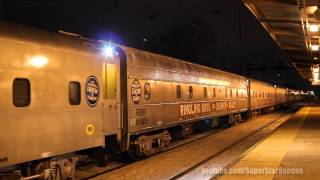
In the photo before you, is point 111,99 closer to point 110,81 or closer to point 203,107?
point 110,81

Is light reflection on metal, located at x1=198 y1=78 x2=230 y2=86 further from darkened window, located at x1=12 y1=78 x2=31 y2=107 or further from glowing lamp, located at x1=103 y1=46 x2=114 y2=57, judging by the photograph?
darkened window, located at x1=12 y1=78 x2=31 y2=107

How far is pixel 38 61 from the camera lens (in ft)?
32.0

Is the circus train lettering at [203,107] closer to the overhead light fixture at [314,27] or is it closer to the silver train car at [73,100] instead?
the silver train car at [73,100]

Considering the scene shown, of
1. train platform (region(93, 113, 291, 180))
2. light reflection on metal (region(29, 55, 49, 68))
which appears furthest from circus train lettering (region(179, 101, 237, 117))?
light reflection on metal (region(29, 55, 49, 68))

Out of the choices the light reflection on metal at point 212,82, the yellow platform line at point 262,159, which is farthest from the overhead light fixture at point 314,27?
the light reflection on metal at point 212,82

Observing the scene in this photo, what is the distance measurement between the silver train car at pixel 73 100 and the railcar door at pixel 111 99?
0.08 ft

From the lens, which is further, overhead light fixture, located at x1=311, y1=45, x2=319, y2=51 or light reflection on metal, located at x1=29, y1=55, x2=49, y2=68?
overhead light fixture, located at x1=311, y1=45, x2=319, y2=51

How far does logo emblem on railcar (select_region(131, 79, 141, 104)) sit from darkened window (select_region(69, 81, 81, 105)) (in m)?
3.41

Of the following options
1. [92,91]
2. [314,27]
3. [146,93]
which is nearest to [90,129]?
[92,91]

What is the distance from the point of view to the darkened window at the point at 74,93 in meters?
10.9

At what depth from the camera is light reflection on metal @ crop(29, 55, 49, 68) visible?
9570mm

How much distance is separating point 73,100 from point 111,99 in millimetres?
2117

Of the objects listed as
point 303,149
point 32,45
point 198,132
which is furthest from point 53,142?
point 198,132

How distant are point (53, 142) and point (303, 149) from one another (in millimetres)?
8852
